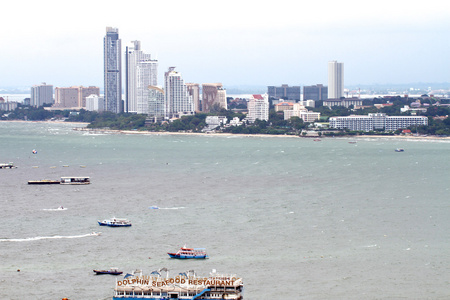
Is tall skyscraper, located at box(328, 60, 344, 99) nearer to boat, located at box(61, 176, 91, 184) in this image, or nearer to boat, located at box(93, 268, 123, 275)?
boat, located at box(61, 176, 91, 184)

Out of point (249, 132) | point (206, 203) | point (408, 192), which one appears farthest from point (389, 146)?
point (206, 203)

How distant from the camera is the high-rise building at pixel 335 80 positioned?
140250mm

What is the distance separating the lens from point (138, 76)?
119m

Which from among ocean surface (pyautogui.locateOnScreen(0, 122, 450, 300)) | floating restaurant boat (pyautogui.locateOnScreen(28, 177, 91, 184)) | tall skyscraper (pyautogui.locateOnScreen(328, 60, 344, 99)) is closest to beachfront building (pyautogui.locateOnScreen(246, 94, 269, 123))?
ocean surface (pyautogui.locateOnScreen(0, 122, 450, 300))

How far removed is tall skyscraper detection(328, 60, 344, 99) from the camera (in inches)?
5522

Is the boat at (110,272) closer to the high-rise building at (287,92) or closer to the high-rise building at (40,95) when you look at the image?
the high-rise building at (287,92)

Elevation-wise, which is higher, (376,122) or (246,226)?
(376,122)

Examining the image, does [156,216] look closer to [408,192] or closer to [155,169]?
[408,192]

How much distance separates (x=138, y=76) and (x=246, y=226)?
97.6m

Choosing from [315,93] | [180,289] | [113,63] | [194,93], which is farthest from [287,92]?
[180,289]

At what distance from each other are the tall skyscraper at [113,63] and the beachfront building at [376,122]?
53.4 metres

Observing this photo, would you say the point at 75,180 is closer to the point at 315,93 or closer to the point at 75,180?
the point at 75,180

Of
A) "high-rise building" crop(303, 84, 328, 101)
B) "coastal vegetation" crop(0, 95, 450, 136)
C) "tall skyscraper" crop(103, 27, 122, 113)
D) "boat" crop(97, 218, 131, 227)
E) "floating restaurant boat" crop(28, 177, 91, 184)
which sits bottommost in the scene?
"boat" crop(97, 218, 131, 227)

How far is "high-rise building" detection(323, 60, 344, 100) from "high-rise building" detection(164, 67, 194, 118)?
151ft
